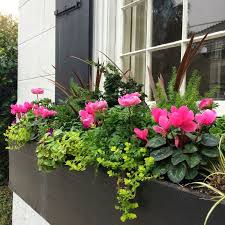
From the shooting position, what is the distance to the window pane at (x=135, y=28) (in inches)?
123

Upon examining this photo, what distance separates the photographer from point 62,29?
366cm

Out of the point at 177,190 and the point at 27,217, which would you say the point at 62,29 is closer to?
the point at 27,217

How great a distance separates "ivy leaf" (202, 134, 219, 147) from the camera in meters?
1.51

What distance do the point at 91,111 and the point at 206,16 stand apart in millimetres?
943

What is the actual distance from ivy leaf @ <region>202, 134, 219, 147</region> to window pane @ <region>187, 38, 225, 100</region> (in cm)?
78

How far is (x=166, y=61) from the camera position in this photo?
2797 millimetres

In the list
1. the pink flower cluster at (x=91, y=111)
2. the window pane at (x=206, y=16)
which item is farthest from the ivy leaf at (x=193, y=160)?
the window pane at (x=206, y=16)

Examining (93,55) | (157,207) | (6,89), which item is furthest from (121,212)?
(6,89)

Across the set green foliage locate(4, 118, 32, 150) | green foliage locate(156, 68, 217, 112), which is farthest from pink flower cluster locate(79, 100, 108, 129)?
green foliage locate(4, 118, 32, 150)

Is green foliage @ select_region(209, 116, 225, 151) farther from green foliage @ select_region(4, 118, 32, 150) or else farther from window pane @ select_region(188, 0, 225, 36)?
green foliage @ select_region(4, 118, 32, 150)

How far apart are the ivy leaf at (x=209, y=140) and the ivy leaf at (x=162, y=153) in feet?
0.43

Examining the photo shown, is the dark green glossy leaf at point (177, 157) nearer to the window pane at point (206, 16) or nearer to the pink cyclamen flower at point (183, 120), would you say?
the pink cyclamen flower at point (183, 120)

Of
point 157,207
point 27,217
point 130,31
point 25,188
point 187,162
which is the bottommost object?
point 27,217

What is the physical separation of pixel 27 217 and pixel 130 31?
2.10 meters
